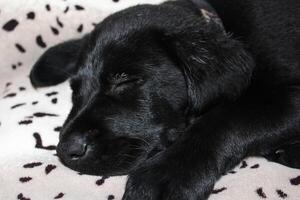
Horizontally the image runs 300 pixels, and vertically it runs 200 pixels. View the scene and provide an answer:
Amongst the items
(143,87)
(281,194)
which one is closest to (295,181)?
(281,194)

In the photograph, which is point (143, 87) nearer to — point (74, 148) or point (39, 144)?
point (74, 148)

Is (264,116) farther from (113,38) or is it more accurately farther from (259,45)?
(113,38)

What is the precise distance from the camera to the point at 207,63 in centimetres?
168

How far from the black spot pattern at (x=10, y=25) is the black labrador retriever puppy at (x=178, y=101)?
2.86 feet

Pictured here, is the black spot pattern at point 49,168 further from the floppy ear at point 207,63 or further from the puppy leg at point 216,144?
the floppy ear at point 207,63

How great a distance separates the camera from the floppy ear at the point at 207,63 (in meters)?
1.67

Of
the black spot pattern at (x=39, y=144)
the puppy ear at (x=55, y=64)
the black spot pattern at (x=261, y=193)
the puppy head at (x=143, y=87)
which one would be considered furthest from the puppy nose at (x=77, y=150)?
the puppy ear at (x=55, y=64)

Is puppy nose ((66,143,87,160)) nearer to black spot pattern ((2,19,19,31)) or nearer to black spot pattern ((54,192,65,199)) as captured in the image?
black spot pattern ((54,192,65,199))

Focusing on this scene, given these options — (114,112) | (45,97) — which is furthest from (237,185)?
(45,97)

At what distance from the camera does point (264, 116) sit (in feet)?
5.57

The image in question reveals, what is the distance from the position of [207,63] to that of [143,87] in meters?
0.20

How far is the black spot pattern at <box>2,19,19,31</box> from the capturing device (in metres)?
2.62

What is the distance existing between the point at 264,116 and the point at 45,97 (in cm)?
94

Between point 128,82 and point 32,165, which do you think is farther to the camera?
point 32,165
